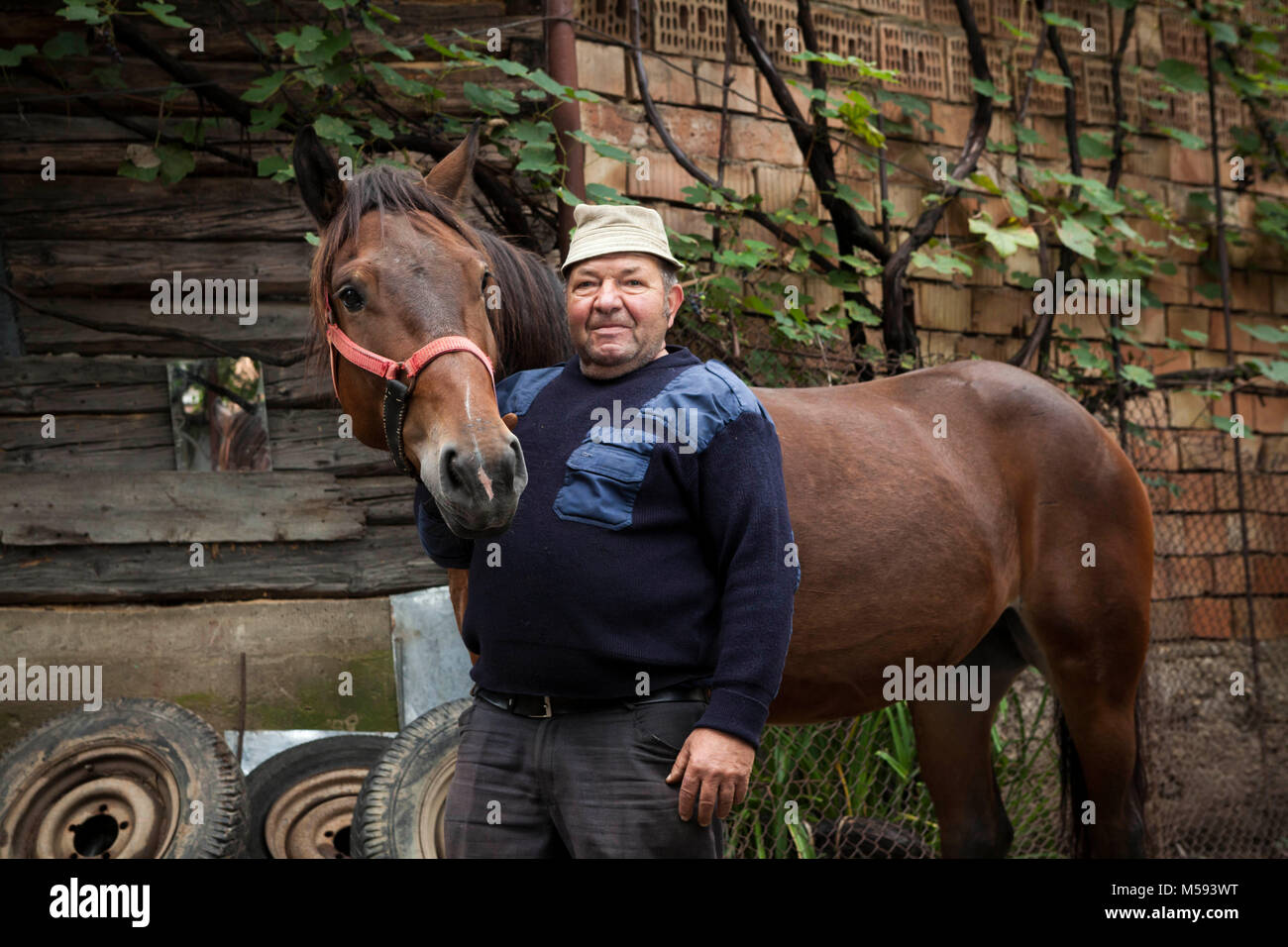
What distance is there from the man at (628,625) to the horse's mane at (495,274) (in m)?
0.51

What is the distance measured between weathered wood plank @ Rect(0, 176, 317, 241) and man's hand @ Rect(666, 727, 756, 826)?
366 cm

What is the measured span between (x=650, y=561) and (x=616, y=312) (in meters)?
0.50

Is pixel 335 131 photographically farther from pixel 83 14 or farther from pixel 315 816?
pixel 315 816

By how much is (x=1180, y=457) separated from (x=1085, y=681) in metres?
3.46

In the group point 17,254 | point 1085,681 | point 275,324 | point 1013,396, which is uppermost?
point 17,254

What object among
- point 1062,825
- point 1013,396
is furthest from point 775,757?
point 1013,396

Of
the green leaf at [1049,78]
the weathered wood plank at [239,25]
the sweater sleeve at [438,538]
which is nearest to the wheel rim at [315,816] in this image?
the sweater sleeve at [438,538]

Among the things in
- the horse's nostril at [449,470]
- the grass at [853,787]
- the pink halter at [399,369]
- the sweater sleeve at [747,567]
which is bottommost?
the grass at [853,787]

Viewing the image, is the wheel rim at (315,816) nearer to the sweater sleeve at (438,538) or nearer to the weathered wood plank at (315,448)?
the weathered wood plank at (315,448)

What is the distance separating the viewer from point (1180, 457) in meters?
6.55

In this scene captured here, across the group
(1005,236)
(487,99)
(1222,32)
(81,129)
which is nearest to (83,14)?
(81,129)

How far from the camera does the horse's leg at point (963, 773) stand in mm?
3826

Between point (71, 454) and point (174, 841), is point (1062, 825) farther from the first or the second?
point (71, 454)

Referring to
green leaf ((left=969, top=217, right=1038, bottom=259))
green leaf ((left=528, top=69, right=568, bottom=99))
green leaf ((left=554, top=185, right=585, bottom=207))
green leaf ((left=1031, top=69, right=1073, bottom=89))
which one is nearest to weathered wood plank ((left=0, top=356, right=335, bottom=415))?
green leaf ((left=554, top=185, right=585, bottom=207))
